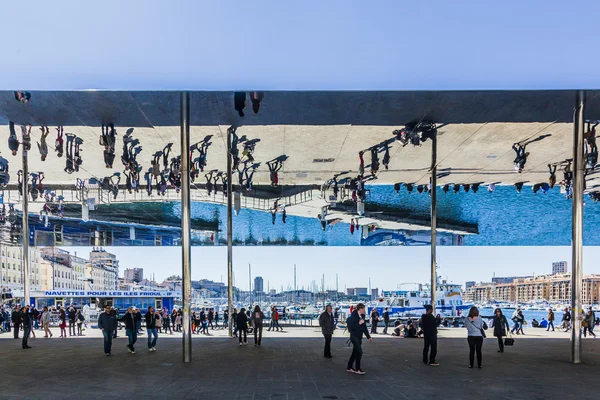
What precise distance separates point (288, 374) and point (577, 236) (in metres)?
6.85

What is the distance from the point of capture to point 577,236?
12.1 meters

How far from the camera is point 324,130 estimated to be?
15.5 meters

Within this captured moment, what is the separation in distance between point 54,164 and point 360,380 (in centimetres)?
1448

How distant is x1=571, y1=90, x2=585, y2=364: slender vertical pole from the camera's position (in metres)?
11.9

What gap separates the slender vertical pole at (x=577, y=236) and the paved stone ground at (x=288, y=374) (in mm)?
582

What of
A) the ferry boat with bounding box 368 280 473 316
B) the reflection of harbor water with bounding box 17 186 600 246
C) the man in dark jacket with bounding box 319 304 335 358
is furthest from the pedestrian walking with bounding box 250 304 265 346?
the ferry boat with bounding box 368 280 473 316

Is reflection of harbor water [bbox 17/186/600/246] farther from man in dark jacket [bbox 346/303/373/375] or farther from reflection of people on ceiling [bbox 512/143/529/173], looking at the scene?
man in dark jacket [bbox 346/303/373/375]

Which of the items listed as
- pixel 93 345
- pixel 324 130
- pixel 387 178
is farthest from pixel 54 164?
pixel 387 178

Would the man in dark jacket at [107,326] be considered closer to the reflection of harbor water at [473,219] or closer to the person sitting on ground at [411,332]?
the person sitting on ground at [411,332]

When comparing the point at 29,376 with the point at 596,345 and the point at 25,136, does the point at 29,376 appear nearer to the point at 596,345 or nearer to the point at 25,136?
the point at 25,136

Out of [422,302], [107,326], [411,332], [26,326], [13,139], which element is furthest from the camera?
[422,302]

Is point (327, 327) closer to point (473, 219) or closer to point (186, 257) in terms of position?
point (186, 257)

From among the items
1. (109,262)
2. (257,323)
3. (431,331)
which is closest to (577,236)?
(431,331)

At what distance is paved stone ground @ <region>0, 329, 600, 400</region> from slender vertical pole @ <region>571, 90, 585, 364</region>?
0.58 meters
